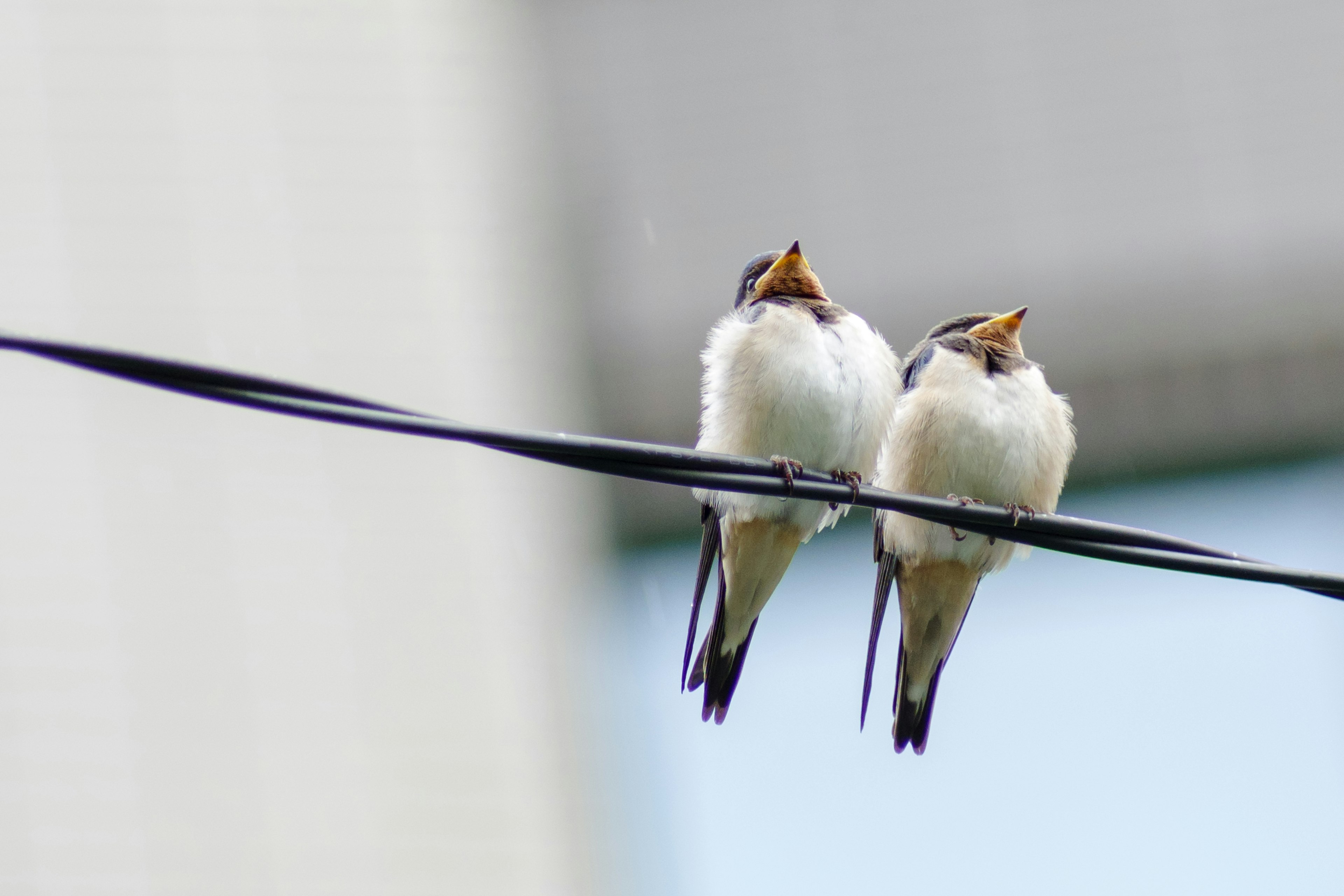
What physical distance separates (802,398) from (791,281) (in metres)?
0.61

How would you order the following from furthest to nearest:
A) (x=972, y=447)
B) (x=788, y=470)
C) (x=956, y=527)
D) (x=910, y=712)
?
1. (x=910, y=712)
2. (x=972, y=447)
3. (x=956, y=527)
4. (x=788, y=470)

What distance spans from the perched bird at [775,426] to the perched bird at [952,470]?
19 cm

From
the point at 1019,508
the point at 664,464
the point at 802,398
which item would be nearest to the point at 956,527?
the point at 1019,508

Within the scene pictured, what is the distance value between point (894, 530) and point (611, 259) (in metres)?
6.60

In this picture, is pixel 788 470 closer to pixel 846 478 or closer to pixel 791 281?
pixel 846 478

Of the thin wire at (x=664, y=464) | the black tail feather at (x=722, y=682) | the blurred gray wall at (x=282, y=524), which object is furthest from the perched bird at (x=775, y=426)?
the blurred gray wall at (x=282, y=524)

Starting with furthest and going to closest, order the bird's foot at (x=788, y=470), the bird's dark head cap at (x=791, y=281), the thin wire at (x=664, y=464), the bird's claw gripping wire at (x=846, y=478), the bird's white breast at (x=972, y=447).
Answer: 1. the bird's dark head cap at (x=791, y=281)
2. the bird's white breast at (x=972, y=447)
3. the bird's claw gripping wire at (x=846, y=478)
4. the bird's foot at (x=788, y=470)
5. the thin wire at (x=664, y=464)

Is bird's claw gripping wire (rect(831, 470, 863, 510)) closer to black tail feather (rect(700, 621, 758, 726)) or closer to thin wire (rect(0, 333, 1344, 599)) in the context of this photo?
thin wire (rect(0, 333, 1344, 599))

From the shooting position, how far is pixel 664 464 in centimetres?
241

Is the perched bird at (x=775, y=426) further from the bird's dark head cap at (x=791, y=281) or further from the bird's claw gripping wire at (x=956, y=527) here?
the bird's claw gripping wire at (x=956, y=527)

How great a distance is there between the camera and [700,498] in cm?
406

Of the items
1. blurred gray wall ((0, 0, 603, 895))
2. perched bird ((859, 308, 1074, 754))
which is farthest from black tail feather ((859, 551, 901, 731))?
blurred gray wall ((0, 0, 603, 895))

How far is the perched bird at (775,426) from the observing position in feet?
12.7

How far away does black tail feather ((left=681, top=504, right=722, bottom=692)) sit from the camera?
12.2 feet
